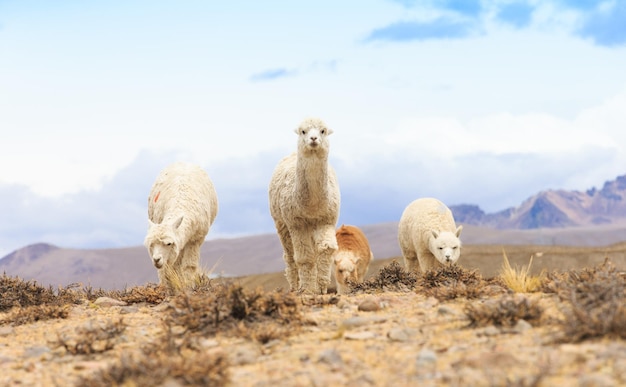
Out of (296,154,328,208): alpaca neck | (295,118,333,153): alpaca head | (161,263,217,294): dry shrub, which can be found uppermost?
(295,118,333,153): alpaca head

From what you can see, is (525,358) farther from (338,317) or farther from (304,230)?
(304,230)

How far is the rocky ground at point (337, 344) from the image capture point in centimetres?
600

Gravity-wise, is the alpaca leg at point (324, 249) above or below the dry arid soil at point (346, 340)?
above

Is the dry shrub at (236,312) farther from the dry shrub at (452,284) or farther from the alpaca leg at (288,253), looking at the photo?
the alpaca leg at (288,253)

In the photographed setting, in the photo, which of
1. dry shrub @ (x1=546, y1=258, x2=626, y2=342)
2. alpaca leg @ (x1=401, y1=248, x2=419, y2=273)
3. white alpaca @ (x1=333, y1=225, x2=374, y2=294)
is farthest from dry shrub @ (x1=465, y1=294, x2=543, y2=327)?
alpaca leg @ (x1=401, y1=248, x2=419, y2=273)

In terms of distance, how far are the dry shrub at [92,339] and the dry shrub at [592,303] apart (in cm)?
469

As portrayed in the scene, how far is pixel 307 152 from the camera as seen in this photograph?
12.5 meters

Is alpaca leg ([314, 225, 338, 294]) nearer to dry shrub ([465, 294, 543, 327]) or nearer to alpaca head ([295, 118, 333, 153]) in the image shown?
alpaca head ([295, 118, 333, 153])

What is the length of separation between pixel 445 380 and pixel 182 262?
28.3 feet

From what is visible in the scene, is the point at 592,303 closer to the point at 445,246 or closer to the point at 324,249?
the point at 324,249

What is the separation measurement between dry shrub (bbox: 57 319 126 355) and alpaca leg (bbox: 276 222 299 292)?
6543 mm

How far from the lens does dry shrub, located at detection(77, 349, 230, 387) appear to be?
6.15 meters

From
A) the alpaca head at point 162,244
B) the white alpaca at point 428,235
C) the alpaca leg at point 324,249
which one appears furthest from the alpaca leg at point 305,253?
the white alpaca at point 428,235

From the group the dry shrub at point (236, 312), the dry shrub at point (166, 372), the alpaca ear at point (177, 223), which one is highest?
the alpaca ear at point (177, 223)
